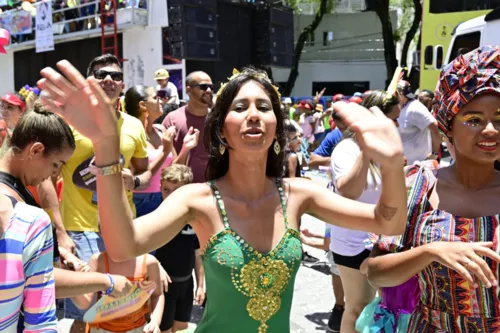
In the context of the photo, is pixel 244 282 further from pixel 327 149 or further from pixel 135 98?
pixel 327 149

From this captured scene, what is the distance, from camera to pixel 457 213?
2.07 m

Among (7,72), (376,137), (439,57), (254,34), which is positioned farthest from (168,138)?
(7,72)

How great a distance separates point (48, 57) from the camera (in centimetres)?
2111

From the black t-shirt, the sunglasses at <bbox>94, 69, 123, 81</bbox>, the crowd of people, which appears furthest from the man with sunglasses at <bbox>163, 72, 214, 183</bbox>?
the crowd of people

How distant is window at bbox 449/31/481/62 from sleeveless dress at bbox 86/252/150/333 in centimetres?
744

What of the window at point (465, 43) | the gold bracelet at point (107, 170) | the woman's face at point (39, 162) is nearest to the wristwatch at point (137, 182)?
the woman's face at point (39, 162)

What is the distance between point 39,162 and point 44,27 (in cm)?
1335

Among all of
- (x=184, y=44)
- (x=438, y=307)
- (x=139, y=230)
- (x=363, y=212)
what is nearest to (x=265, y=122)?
(x=363, y=212)

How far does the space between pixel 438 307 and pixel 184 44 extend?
13.7 metres

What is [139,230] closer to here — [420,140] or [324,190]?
[324,190]

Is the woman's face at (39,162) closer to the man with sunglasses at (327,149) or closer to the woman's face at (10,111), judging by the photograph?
the man with sunglasses at (327,149)

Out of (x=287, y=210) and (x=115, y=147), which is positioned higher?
(x=115, y=147)

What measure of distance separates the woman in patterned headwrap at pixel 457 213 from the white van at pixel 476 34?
21.9 feet

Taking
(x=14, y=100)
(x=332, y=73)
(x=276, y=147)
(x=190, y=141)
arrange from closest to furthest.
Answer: (x=276, y=147) → (x=190, y=141) → (x=14, y=100) → (x=332, y=73)
